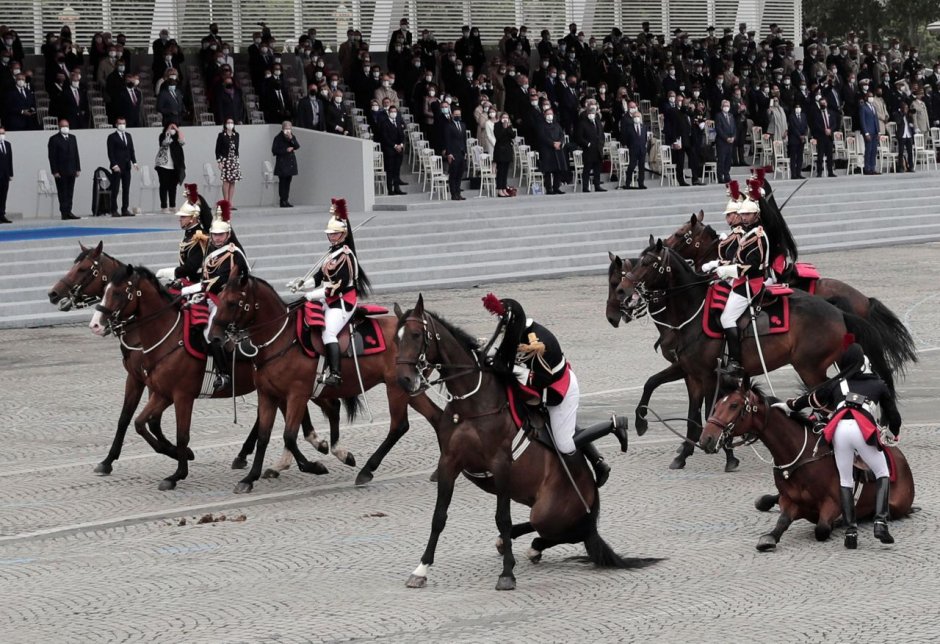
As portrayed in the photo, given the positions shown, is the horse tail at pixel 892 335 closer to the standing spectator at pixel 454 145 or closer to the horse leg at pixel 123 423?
the horse leg at pixel 123 423

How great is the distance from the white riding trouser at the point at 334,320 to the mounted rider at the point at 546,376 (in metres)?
3.64

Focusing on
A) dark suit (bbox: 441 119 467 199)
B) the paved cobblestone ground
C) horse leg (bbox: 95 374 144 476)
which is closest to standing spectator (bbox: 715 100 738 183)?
dark suit (bbox: 441 119 467 199)

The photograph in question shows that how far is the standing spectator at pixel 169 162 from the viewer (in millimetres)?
31688

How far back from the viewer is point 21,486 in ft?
43.6

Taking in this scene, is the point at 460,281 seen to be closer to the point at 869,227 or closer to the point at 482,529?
the point at 869,227

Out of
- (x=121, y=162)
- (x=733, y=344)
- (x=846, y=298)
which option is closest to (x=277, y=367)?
(x=733, y=344)

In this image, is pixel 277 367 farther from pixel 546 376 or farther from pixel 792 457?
pixel 792 457

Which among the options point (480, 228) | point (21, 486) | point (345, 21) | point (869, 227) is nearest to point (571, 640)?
point (21, 486)

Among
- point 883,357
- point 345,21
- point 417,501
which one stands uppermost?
point 345,21

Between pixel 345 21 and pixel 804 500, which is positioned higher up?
pixel 345 21

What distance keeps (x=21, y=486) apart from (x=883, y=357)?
7.83 m

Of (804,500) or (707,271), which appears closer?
(804,500)

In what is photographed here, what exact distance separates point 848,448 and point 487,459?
2.60m

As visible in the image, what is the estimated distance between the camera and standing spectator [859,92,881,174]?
4178cm
